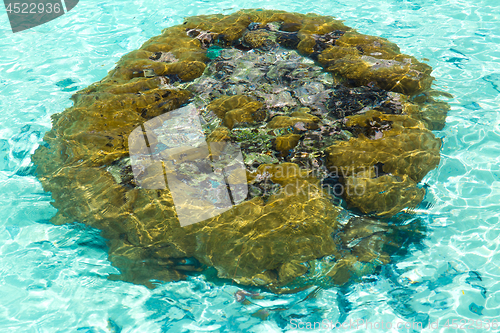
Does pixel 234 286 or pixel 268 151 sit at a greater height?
pixel 268 151

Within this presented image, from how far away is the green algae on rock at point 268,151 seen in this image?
3.28 m

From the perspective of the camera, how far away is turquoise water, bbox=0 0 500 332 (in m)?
3.01

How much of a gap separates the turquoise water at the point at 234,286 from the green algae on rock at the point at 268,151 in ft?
0.64

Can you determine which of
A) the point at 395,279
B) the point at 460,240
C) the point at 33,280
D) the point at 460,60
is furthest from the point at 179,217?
the point at 460,60

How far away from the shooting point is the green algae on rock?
3.28m

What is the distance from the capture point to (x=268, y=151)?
161 inches

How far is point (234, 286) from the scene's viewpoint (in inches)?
125

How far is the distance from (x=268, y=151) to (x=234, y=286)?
5.44ft

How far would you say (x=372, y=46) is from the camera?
224 inches

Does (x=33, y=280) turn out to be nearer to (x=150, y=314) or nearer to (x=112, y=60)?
(x=150, y=314)

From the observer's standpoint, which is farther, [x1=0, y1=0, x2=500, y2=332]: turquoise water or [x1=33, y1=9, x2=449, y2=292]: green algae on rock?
[x1=33, y1=9, x2=449, y2=292]: green algae on rock

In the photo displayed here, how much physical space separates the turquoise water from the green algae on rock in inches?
7.7

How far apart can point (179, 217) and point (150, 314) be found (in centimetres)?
93

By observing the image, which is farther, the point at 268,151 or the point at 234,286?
the point at 268,151
